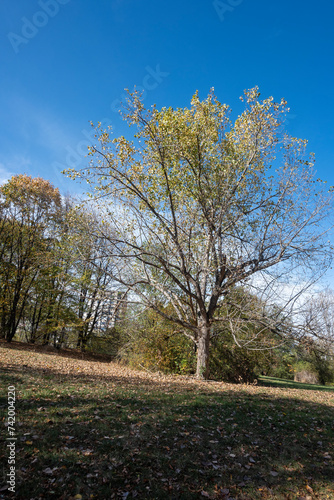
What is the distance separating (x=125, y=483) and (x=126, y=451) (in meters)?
0.67

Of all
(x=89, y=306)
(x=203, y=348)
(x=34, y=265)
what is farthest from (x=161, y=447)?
(x=89, y=306)

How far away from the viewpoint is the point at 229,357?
→ 574 inches

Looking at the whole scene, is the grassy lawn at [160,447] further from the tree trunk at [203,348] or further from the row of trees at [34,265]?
the row of trees at [34,265]

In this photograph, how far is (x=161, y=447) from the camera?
433 centimetres

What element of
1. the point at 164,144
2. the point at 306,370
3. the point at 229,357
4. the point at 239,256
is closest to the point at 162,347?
the point at 229,357

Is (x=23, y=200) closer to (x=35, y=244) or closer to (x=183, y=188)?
(x=35, y=244)

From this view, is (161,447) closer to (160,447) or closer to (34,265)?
(160,447)

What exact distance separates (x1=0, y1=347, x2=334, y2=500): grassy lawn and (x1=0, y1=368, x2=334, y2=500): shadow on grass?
0.01m

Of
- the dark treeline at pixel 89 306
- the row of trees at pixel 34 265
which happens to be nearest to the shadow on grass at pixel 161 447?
the dark treeline at pixel 89 306

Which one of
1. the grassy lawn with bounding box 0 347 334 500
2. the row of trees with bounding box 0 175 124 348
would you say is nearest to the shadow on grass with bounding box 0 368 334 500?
the grassy lawn with bounding box 0 347 334 500

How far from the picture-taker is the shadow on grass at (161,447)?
3410 mm

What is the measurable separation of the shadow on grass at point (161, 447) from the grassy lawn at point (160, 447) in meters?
0.01

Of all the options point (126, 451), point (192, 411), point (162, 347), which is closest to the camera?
point (126, 451)

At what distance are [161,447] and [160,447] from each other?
1 centimetres
